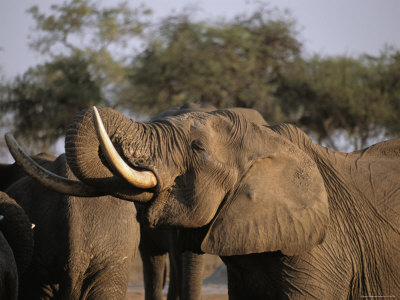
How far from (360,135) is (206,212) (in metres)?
17.2

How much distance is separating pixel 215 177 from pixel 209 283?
8801mm

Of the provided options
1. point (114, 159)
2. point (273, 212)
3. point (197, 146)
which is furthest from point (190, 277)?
point (114, 159)

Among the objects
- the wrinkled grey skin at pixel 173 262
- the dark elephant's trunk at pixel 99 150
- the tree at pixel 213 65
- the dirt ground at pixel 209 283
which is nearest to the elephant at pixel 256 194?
the dark elephant's trunk at pixel 99 150

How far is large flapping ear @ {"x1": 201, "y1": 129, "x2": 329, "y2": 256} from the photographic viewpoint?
3.29 meters

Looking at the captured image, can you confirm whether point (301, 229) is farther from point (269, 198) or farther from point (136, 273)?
point (136, 273)

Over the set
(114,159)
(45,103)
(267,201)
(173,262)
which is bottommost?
(173,262)

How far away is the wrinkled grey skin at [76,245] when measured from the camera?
4.77 meters

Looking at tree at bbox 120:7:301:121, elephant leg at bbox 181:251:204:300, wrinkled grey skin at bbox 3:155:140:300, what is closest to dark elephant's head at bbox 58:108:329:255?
wrinkled grey skin at bbox 3:155:140:300

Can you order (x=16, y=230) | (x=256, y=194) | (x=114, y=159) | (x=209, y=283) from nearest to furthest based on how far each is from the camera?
1. (x=114, y=159)
2. (x=256, y=194)
3. (x=16, y=230)
4. (x=209, y=283)

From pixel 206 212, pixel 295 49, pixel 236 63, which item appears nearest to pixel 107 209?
pixel 206 212

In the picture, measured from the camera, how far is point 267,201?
3320 mm

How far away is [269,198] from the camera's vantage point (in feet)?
10.9

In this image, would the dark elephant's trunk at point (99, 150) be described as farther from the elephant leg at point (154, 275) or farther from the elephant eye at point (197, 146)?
the elephant leg at point (154, 275)

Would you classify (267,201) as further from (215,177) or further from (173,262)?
(173,262)
